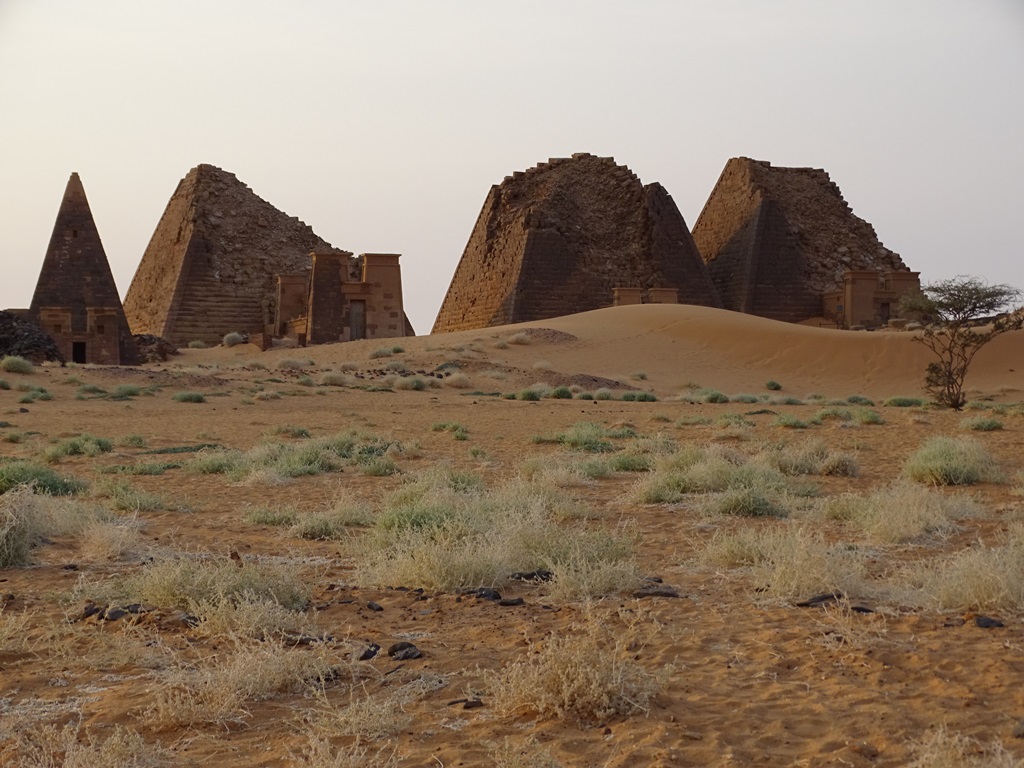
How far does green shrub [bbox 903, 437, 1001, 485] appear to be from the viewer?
1084 cm

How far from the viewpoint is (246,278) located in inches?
2376

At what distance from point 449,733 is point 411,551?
101 inches

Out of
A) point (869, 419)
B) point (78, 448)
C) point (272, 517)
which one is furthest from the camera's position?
point (869, 419)

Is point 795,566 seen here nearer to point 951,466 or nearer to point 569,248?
point 951,466

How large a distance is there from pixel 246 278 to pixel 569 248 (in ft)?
55.2

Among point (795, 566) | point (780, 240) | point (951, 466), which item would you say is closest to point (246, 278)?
point (780, 240)

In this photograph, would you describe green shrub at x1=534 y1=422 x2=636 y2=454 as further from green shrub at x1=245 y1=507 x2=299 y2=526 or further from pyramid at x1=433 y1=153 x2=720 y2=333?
pyramid at x1=433 y1=153 x2=720 y2=333

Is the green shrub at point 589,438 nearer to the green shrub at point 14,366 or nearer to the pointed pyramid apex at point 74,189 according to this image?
the green shrub at point 14,366

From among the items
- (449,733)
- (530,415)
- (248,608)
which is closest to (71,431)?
(530,415)

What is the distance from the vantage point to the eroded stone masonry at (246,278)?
48188 mm

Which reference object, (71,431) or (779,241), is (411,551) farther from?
(779,241)

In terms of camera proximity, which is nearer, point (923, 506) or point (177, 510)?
point (923, 506)

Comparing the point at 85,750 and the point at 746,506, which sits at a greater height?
the point at 746,506

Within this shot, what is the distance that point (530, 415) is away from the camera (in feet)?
68.6
